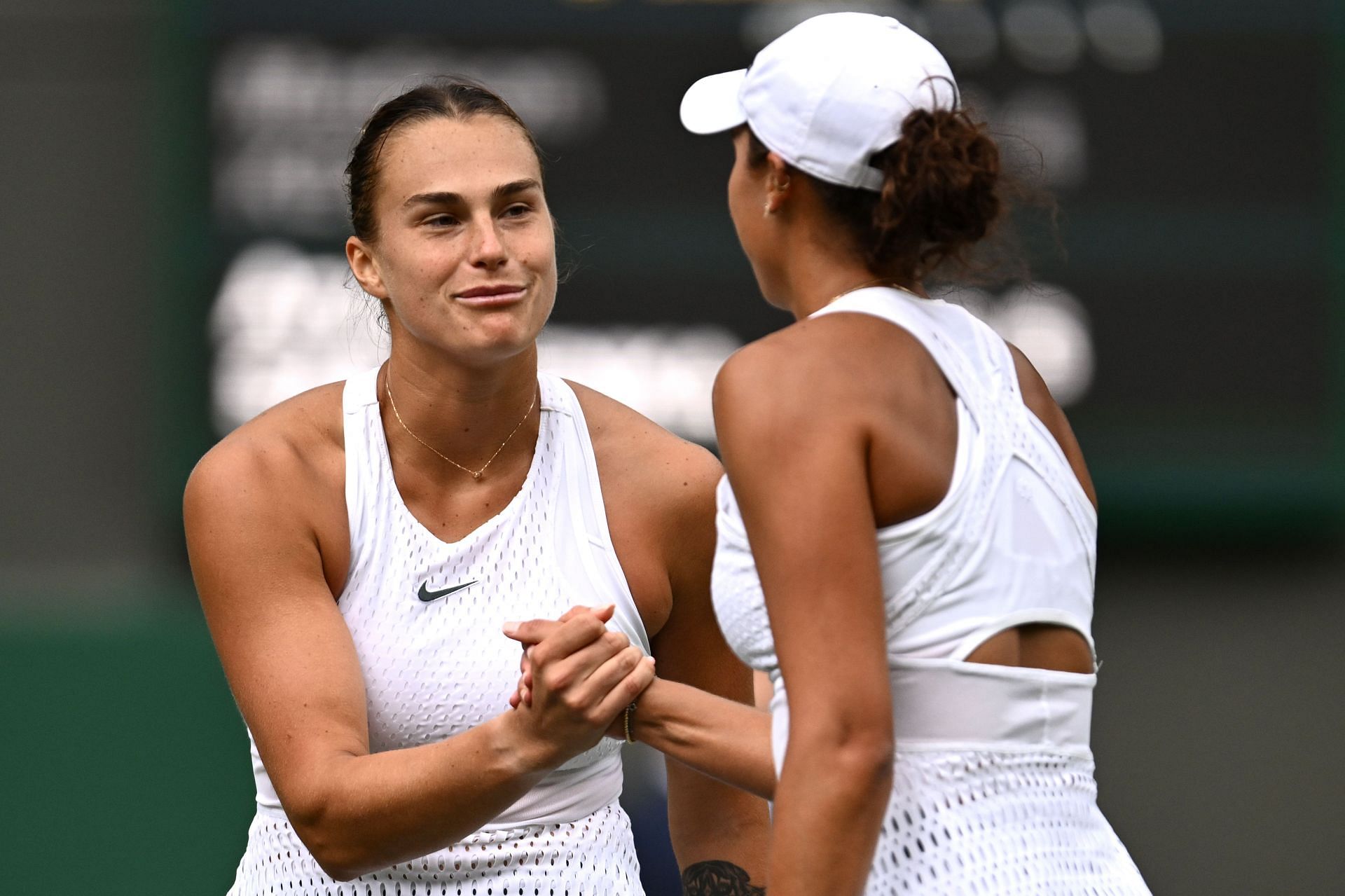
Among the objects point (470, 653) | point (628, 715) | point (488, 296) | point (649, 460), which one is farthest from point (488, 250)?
point (628, 715)

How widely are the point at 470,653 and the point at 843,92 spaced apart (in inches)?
34.2

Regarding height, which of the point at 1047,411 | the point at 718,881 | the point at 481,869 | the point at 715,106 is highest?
the point at 715,106

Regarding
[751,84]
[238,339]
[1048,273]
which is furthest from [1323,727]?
[751,84]

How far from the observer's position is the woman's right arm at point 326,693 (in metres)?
1.92

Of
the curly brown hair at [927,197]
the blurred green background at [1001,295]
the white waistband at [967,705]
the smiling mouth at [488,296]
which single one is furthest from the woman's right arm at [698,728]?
the blurred green background at [1001,295]

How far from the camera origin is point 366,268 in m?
2.31

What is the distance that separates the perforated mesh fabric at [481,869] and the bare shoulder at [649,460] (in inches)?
16.5

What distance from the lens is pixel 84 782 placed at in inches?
174

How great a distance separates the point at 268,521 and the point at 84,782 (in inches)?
103

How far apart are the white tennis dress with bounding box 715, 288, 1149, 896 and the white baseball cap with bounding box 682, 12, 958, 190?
13 centimetres

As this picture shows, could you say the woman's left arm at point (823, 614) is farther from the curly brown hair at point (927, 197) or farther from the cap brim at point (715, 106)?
the cap brim at point (715, 106)

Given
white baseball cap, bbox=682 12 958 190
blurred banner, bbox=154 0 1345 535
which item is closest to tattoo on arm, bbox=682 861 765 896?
white baseball cap, bbox=682 12 958 190

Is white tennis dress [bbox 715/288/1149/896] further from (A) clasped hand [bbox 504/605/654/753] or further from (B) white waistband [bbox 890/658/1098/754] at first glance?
(A) clasped hand [bbox 504/605/654/753]

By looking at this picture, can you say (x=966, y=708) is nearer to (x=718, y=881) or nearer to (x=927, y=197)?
(x=927, y=197)
